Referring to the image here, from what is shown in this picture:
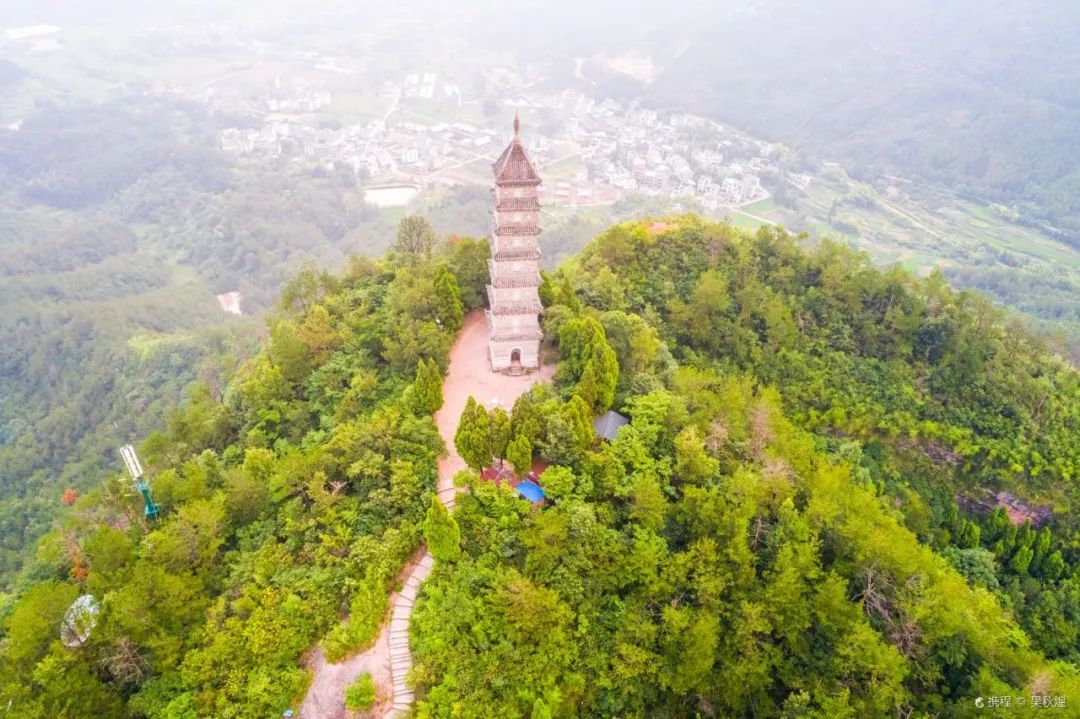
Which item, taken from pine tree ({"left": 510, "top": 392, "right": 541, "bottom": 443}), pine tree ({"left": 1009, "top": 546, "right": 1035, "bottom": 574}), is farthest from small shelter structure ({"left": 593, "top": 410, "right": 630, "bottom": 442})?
pine tree ({"left": 1009, "top": 546, "right": 1035, "bottom": 574})

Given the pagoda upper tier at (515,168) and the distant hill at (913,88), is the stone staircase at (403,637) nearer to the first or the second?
the pagoda upper tier at (515,168)

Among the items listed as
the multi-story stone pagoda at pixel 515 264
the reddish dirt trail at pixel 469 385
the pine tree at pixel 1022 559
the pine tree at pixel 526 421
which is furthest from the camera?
the pine tree at pixel 1022 559

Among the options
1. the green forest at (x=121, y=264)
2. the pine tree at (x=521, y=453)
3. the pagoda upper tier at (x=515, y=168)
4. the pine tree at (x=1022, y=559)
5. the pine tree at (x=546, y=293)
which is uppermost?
the pagoda upper tier at (x=515, y=168)

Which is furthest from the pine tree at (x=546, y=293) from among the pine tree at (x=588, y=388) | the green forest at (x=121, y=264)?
the green forest at (x=121, y=264)

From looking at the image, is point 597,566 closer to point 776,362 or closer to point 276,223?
point 776,362

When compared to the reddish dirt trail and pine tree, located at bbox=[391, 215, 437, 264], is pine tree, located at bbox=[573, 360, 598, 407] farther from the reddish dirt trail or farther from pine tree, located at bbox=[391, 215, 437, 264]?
pine tree, located at bbox=[391, 215, 437, 264]

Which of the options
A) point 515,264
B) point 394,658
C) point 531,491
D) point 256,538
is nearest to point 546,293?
point 515,264

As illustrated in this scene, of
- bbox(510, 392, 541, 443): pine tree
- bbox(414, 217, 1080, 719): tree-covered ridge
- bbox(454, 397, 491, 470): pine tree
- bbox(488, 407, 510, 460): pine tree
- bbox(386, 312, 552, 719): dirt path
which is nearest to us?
bbox(386, 312, 552, 719): dirt path
